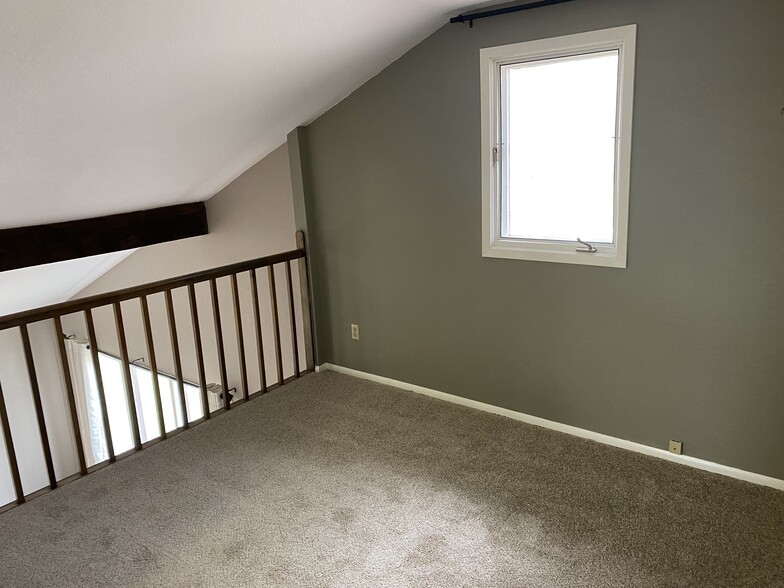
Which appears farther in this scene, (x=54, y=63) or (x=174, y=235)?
(x=174, y=235)

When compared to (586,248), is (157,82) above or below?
above

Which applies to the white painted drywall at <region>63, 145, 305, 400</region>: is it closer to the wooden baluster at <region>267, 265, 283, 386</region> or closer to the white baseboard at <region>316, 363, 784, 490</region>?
the wooden baluster at <region>267, 265, 283, 386</region>

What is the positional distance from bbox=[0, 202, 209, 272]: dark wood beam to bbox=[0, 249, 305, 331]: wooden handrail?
0.66 metres

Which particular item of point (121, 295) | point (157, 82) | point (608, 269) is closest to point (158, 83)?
point (157, 82)

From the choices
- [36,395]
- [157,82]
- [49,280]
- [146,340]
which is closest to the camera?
[157,82]

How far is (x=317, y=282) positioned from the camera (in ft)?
13.0

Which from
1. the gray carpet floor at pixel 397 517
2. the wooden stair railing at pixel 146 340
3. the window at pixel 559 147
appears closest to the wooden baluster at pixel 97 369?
the wooden stair railing at pixel 146 340

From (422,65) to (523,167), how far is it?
734mm

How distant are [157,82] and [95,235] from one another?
1436mm

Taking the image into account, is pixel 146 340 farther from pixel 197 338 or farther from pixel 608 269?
pixel 608 269

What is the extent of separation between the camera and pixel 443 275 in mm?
3346

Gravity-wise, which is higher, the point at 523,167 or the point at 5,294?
the point at 523,167

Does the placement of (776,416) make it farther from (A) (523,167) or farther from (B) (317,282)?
(B) (317,282)

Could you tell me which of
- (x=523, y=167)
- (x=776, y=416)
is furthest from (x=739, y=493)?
(x=523, y=167)
